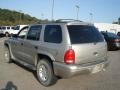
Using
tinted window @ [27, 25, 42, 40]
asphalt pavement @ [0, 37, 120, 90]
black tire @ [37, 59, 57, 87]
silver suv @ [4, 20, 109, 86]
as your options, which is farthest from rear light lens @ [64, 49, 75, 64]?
tinted window @ [27, 25, 42, 40]

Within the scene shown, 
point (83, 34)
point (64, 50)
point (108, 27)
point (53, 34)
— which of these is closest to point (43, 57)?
point (53, 34)

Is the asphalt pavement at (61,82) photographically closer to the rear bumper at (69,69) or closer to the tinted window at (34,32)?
the rear bumper at (69,69)

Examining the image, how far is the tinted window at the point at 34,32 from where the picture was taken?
6642 mm

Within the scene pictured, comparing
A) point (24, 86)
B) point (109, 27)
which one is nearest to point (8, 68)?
point (24, 86)

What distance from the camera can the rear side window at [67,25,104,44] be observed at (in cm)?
560

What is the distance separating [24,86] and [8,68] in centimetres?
250

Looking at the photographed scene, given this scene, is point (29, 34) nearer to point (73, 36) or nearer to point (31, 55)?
point (31, 55)

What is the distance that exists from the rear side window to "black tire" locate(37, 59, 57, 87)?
1.08 metres

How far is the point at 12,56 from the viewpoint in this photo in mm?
8656

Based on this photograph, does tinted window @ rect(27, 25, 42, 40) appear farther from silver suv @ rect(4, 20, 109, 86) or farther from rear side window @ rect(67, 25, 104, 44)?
rear side window @ rect(67, 25, 104, 44)

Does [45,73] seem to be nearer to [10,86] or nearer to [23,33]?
[10,86]

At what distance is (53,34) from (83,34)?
847 mm

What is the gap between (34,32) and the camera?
6.92 meters

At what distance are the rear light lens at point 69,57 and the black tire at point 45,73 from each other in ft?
2.35
